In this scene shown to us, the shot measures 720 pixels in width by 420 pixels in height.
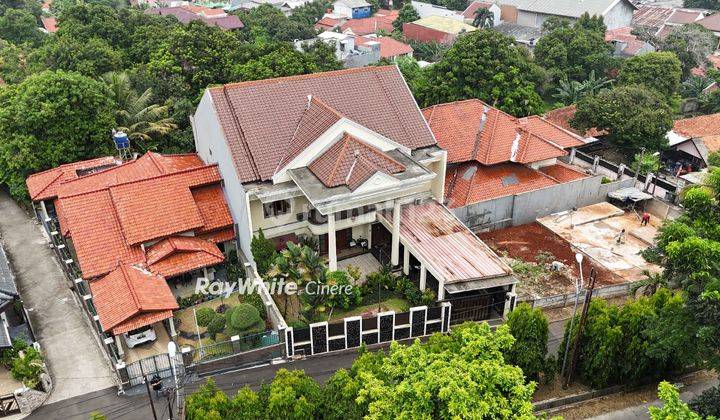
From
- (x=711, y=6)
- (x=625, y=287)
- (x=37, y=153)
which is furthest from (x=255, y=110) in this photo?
(x=711, y=6)

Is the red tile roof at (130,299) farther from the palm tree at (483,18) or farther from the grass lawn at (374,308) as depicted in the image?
the palm tree at (483,18)

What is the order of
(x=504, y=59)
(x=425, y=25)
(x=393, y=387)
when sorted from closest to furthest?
(x=393, y=387), (x=504, y=59), (x=425, y=25)

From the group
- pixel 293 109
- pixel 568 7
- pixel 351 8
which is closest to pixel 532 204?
pixel 293 109

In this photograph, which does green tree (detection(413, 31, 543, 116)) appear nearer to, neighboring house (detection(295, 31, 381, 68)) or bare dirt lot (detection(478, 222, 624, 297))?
bare dirt lot (detection(478, 222, 624, 297))

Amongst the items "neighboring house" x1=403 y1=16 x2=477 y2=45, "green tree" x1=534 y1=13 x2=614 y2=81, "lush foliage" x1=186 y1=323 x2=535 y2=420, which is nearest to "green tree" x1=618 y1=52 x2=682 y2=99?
"green tree" x1=534 y1=13 x2=614 y2=81

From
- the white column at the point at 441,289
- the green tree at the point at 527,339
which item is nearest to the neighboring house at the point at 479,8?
the white column at the point at 441,289

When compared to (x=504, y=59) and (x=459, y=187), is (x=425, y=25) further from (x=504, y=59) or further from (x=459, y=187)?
(x=459, y=187)
